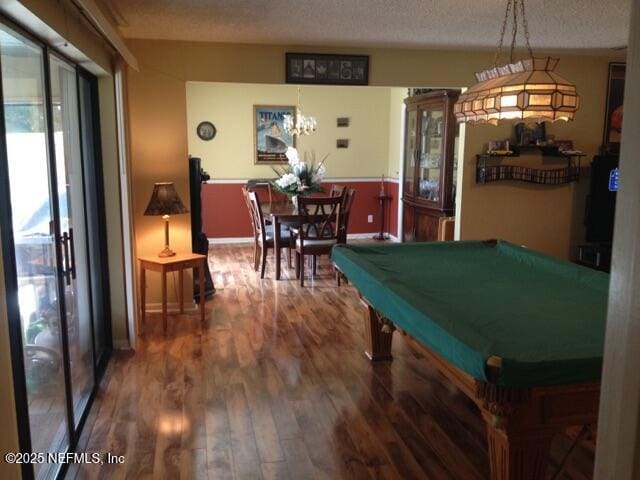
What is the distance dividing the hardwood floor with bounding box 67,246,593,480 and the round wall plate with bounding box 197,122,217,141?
13.1 feet

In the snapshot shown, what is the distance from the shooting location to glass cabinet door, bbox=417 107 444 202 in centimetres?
650

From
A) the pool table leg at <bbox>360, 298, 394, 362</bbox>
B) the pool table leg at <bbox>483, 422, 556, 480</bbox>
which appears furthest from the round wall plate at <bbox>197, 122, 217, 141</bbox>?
the pool table leg at <bbox>483, 422, 556, 480</bbox>

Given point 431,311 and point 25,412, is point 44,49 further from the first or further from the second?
point 431,311

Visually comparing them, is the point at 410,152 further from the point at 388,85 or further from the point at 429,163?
the point at 388,85

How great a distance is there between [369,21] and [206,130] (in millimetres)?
4429

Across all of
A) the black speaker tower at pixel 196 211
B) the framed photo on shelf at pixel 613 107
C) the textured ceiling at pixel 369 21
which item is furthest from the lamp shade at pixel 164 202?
the framed photo on shelf at pixel 613 107

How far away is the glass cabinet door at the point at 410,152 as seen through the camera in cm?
715

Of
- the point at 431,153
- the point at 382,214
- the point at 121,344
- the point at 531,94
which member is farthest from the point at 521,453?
the point at 382,214

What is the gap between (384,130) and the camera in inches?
336

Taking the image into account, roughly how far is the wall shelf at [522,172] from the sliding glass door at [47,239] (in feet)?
11.5

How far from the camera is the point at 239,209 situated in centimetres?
823

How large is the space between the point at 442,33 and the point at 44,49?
3.05 metres

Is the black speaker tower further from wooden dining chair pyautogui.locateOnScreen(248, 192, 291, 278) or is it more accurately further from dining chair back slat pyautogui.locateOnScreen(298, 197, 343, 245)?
dining chair back slat pyautogui.locateOnScreen(298, 197, 343, 245)

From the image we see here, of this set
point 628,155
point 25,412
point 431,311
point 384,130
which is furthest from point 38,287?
point 384,130
